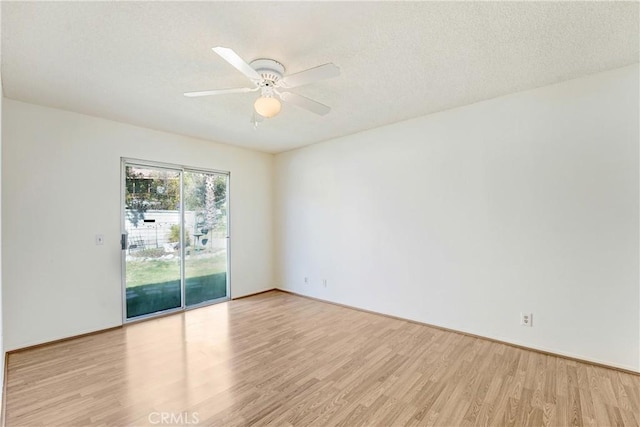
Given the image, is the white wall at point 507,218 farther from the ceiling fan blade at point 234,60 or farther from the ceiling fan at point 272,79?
the ceiling fan blade at point 234,60

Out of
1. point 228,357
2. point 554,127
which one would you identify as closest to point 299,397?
point 228,357

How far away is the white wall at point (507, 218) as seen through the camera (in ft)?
8.29

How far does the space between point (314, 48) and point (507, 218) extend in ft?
8.16

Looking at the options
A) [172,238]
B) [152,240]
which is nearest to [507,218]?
[172,238]

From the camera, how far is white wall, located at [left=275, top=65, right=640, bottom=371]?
8.29 feet

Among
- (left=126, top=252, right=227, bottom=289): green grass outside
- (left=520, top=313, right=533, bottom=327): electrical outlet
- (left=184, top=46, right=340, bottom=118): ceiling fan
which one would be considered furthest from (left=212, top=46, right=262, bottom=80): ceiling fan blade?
(left=520, top=313, right=533, bottom=327): electrical outlet

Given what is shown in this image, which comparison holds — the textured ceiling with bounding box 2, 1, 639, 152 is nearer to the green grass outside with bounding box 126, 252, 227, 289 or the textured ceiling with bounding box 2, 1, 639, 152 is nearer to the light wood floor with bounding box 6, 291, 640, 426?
the green grass outside with bounding box 126, 252, 227, 289

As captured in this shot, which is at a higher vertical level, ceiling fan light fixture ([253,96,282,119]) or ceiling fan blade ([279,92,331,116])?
ceiling fan blade ([279,92,331,116])

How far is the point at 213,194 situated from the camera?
15.4 ft

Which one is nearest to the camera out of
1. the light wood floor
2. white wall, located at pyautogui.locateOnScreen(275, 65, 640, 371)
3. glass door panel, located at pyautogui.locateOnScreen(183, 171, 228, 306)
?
the light wood floor

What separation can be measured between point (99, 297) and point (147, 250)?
29.3 inches

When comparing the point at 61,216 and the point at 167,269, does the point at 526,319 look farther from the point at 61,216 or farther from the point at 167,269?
the point at 61,216

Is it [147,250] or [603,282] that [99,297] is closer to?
[147,250]

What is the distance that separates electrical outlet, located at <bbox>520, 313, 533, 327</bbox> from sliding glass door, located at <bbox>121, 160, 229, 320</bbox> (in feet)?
13.1
